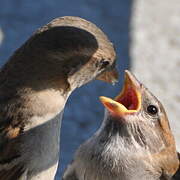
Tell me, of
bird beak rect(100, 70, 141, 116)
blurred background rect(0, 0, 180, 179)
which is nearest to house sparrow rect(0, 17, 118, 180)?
bird beak rect(100, 70, 141, 116)

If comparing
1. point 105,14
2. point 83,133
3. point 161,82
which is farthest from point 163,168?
point 105,14

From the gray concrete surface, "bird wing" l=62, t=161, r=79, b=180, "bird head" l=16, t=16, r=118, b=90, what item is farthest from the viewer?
the gray concrete surface

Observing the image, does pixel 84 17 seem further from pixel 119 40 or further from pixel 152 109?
pixel 152 109

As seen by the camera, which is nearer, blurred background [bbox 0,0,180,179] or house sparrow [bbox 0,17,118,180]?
house sparrow [bbox 0,17,118,180]

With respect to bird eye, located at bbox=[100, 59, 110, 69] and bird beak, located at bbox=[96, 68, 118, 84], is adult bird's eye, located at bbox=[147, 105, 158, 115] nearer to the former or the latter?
bird beak, located at bbox=[96, 68, 118, 84]

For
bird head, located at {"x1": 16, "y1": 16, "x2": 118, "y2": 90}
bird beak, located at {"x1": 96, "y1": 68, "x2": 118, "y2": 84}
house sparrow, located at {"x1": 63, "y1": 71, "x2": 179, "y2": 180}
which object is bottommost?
house sparrow, located at {"x1": 63, "y1": 71, "x2": 179, "y2": 180}

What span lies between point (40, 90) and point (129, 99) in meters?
0.45

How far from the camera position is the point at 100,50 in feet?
8.61

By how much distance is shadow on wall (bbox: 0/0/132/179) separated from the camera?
4480 mm

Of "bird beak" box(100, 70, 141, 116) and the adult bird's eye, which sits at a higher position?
"bird beak" box(100, 70, 141, 116)

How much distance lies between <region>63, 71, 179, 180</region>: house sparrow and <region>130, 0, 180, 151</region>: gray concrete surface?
1.41 metres

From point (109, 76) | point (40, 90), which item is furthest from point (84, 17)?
point (40, 90)

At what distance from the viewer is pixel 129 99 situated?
2.93 m

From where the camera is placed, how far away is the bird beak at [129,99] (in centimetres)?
283
